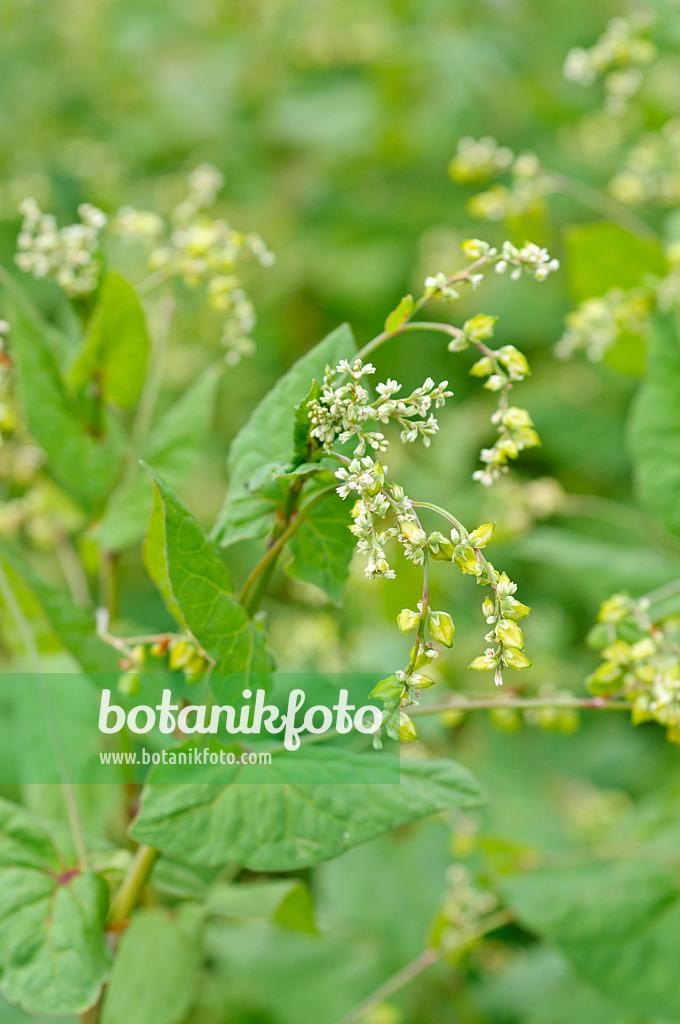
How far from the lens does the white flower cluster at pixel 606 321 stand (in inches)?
55.7

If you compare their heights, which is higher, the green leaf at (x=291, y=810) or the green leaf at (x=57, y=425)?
the green leaf at (x=57, y=425)

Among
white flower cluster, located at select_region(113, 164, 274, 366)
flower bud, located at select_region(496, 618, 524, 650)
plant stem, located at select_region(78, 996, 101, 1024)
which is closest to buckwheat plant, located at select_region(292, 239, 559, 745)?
flower bud, located at select_region(496, 618, 524, 650)

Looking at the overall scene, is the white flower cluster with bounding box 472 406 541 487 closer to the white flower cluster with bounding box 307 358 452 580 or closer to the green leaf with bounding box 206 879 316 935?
the white flower cluster with bounding box 307 358 452 580

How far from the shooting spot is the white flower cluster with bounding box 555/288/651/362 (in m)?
1.42

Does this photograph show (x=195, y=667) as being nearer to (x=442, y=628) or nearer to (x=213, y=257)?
(x=442, y=628)

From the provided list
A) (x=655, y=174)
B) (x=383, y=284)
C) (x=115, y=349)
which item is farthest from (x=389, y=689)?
(x=383, y=284)

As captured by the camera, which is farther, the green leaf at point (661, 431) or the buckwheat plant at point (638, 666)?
the green leaf at point (661, 431)

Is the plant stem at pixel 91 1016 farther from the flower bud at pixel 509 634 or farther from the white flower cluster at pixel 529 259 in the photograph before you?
the white flower cluster at pixel 529 259

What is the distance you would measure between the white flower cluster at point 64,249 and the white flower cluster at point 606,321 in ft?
2.45

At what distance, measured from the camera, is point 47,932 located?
3.03 feet

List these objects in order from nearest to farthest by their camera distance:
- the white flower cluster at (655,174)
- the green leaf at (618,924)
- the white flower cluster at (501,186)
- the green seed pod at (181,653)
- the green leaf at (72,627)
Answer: the green seed pod at (181,653), the green leaf at (72,627), the green leaf at (618,924), the white flower cluster at (501,186), the white flower cluster at (655,174)

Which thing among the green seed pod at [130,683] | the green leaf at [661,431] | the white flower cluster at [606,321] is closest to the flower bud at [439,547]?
the green seed pod at [130,683]

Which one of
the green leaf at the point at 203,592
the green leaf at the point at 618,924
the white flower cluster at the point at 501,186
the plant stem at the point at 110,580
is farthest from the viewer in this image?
the white flower cluster at the point at 501,186

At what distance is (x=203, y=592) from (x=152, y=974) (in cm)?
50
